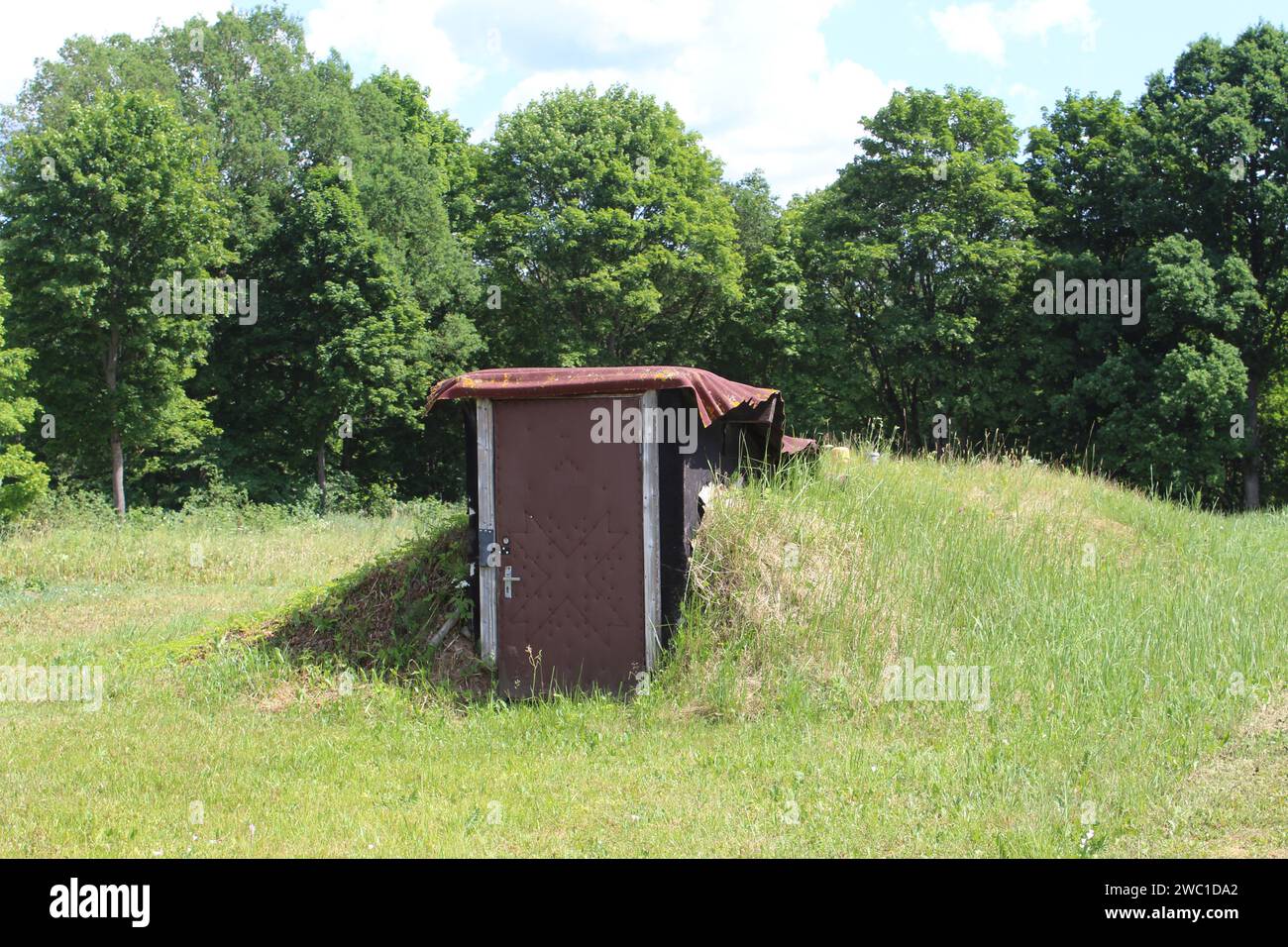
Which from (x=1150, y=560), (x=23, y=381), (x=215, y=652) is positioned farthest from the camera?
(x=23, y=381)

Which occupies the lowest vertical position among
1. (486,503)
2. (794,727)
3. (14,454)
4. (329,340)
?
(794,727)

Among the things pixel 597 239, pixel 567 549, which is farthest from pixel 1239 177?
pixel 567 549

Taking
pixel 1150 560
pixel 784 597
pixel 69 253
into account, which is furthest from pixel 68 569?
pixel 1150 560

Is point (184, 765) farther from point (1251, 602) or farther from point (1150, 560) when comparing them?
point (1150, 560)

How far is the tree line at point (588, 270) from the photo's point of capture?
27.3m

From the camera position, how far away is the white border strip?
870cm

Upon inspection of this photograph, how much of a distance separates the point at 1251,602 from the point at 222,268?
102 feet

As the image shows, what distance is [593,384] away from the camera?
27.0 ft

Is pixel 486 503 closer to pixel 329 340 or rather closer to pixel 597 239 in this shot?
pixel 329 340

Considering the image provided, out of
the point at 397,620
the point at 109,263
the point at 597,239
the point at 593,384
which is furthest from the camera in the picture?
the point at 597,239

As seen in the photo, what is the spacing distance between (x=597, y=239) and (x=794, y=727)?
28.9 metres

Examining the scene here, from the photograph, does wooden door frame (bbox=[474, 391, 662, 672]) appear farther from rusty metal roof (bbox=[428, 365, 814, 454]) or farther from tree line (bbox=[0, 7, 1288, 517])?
tree line (bbox=[0, 7, 1288, 517])

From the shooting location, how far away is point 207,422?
2970 centimetres

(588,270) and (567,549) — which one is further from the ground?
(588,270)
